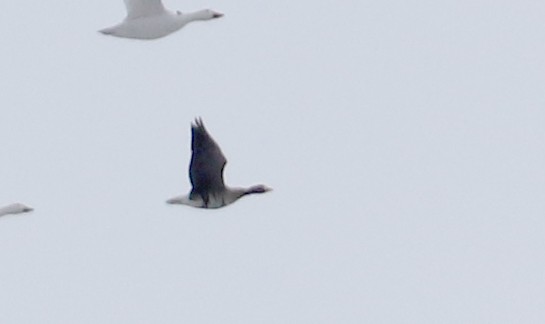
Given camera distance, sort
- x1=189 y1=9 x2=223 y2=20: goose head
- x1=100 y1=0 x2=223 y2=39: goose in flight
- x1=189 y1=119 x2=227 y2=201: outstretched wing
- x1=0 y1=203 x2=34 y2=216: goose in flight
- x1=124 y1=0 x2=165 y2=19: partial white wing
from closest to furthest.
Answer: x1=189 y1=119 x2=227 y2=201: outstretched wing
x1=100 y1=0 x2=223 y2=39: goose in flight
x1=124 y1=0 x2=165 y2=19: partial white wing
x1=189 y1=9 x2=223 y2=20: goose head
x1=0 y1=203 x2=34 y2=216: goose in flight

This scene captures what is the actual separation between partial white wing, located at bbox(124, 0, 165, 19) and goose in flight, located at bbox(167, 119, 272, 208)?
6.53 ft

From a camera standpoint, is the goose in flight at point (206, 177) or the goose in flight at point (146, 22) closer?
the goose in flight at point (206, 177)

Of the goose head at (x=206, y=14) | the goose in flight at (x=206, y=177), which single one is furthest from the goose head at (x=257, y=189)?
the goose head at (x=206, y=14)

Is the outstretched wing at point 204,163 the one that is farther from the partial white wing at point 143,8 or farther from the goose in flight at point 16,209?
the goose in flight at point 16,209

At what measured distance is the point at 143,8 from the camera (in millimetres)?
32875

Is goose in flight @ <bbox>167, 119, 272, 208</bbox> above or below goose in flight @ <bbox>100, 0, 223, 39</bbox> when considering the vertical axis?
below

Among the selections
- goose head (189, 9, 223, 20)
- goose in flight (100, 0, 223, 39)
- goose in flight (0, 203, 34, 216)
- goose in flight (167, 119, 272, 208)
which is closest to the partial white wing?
goose in flight (100, 0, 223, 39)

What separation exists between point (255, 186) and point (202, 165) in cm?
187

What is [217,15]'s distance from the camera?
34.2 metres

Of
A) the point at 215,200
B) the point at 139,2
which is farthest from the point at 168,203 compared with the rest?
the point at 139,2

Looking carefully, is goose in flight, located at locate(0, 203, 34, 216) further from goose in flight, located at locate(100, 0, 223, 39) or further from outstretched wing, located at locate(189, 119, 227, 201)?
goose in flight, located at locate(100, 0, 223, 39)

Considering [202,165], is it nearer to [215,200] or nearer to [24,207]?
[215,200]

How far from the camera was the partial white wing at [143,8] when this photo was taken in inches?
1293

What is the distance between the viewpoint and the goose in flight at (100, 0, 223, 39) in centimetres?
3272
